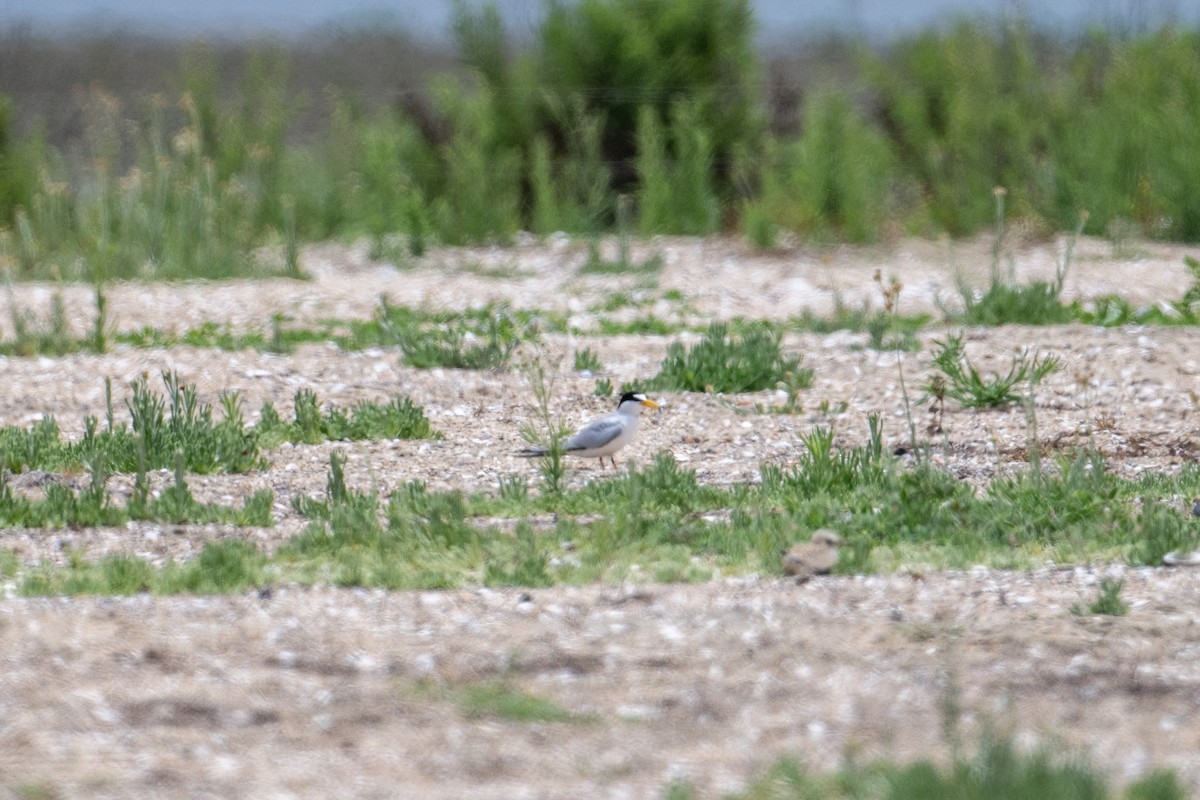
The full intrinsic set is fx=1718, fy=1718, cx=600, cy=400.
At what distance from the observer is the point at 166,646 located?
188 inches

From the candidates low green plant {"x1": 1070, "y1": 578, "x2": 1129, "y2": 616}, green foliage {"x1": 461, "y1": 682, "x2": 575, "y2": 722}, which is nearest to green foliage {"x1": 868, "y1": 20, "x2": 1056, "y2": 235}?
low green plant {"x1": 1070, "y1": 578, "x2": 1129, "y2": 616}

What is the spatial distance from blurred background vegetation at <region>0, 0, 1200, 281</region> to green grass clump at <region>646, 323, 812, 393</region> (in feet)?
13.9

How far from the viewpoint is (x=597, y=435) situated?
6875 mm

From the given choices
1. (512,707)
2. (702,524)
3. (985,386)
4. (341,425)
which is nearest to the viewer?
A: (512,707)

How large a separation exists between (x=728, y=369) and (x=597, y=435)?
205 centimetres

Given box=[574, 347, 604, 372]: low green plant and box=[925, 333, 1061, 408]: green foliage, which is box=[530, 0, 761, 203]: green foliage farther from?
box=[925, 333, 1061, 408]: green foliage

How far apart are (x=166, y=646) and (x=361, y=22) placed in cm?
2060

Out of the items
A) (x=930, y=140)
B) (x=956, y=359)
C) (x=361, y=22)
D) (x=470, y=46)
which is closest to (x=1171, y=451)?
(x=956, y=359)

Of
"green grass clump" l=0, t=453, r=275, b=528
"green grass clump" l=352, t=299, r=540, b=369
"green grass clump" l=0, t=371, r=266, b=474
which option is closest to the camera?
"green grass clump" l=0, t=453, r=275, b=528

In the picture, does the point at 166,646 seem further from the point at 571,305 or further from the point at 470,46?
the point at 470,46

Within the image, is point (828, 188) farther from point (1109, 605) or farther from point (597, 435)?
point (1109, 605)

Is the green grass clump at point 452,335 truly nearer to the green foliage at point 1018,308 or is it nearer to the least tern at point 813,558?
the green foliage at point 1018,308

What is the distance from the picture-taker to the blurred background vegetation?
13312 millimetres

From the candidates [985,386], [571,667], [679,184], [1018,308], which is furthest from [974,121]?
[571,667]
